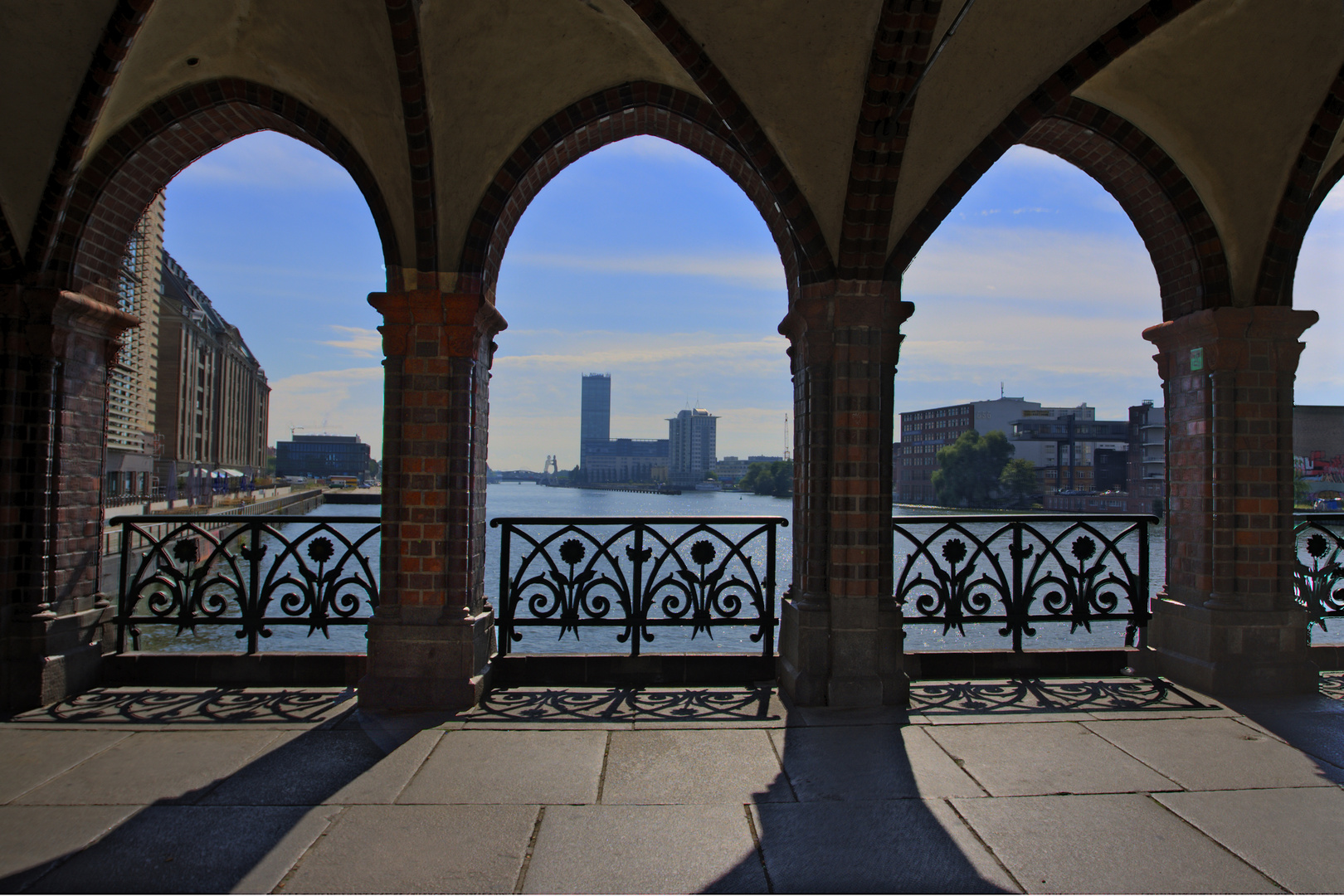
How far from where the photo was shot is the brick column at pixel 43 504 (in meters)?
4.46

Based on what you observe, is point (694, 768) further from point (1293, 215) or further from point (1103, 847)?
point (1293, 215)

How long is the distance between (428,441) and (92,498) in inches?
96.3

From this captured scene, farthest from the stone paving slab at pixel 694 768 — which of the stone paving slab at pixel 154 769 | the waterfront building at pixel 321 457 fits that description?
the waterfront building at pixel 321 457

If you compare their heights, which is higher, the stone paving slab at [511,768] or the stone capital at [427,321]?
the stone capital at [427,321]

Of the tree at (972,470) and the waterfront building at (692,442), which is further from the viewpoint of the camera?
the waterfront building at (692,442)

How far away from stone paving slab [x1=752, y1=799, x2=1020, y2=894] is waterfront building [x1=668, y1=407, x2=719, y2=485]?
15728 centimetres

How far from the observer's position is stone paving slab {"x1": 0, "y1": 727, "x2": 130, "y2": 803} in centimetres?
333

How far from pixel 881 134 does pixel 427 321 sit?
292cm

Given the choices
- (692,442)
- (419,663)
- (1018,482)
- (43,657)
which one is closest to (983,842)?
(419,663)

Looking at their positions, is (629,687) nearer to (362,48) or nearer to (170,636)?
(362,48)

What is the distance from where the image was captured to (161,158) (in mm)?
4941

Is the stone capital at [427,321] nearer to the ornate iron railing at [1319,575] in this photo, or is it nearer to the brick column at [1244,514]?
the brick column at [1244,514]

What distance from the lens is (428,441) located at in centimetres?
453

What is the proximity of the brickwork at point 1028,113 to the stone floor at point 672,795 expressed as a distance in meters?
2.88
